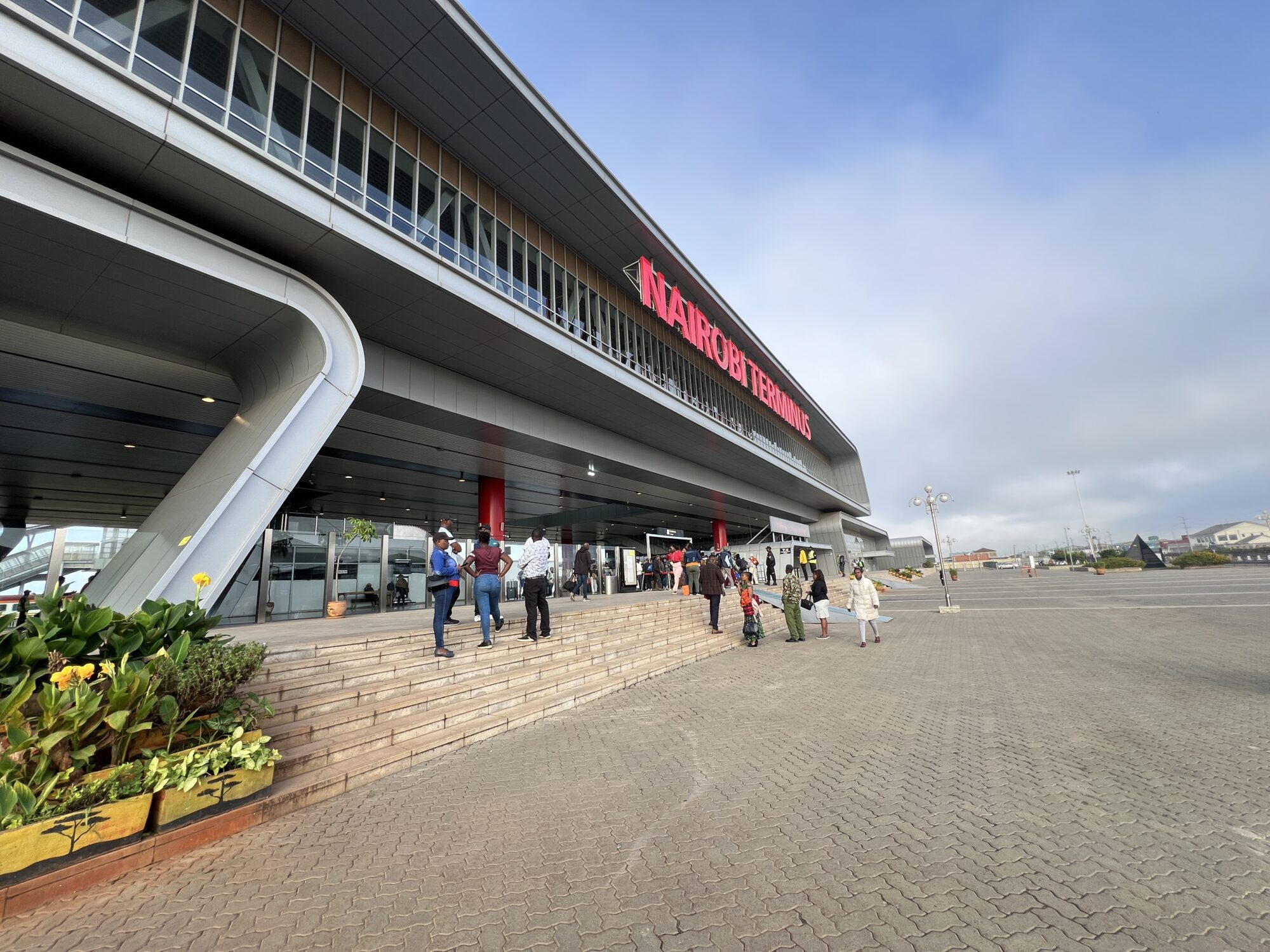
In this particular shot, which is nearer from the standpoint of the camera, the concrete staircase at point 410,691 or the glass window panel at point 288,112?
the concrete staircase at point 410,691

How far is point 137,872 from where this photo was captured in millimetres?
3258

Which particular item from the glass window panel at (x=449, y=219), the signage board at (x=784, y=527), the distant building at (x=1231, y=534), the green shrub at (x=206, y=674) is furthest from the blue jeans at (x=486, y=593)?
the distant building at (x=1231, y=534)

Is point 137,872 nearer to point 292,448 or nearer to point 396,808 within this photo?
point 396,808

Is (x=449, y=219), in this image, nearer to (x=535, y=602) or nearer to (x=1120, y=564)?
(x=535, y=602)

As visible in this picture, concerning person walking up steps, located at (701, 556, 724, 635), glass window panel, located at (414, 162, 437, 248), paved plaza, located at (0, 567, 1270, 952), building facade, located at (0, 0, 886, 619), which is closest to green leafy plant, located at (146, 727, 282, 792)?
paved plaza, located at (0, 567, 1270, 952)

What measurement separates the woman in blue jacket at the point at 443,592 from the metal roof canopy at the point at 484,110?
941 cm

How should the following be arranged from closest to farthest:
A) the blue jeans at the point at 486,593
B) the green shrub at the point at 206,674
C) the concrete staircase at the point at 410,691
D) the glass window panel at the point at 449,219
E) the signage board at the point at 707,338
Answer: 1. the green shrub at the point at 206,674
2. the concrete staircase at the point at 410,691
3. the blue jeans at the point at 486,593
4. the glass window panel at the point at 449,219
5. the signage board at the point at 707,338

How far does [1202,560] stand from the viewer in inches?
1652

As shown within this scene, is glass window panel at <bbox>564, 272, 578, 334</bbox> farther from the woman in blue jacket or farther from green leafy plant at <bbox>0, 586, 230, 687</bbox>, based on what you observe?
green leafy plant at <bbox>0, 586, 230, 687</bbox>

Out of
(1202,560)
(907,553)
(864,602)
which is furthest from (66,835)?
(907,553)

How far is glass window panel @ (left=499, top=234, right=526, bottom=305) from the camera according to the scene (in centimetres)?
1343

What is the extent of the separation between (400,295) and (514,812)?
383 inches

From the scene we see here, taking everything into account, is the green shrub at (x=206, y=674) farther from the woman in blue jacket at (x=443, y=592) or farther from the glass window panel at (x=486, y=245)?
the glass window panel at (x=486, y=245)

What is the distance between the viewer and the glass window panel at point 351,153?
1011 centimetres
